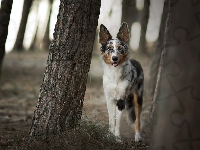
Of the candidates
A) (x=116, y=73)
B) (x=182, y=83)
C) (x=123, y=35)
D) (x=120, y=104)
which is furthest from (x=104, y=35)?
(x=182, y=83)

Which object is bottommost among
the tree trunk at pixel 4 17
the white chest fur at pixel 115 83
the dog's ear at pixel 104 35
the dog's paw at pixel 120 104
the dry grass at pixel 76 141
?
the dry grass at pixel 76 141

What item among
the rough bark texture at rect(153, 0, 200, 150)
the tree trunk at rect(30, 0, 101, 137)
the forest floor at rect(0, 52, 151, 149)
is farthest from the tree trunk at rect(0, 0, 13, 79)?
the rough bark texture at rect(153, 0, 200, 150)

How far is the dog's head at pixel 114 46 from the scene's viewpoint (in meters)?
6.36

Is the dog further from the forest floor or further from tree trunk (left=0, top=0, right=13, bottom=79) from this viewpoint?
tree trunk (left=0, top=0, right=13, bottom=79)

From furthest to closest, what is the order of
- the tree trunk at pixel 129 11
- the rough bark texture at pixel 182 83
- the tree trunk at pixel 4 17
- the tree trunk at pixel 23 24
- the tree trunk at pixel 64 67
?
the tree trunk at pixel 129 11, the tree trunk at pixel 23 24, the tree trunk at pixel 4 17, the tree trunk at pixel 64 67, the rough bark texture at pixel 182 83

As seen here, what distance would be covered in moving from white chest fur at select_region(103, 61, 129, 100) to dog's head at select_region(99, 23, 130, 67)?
0.15 m

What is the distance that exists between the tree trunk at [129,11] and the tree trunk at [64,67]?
14.5m

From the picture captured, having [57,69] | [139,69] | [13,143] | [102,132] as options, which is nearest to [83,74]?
[57,69]

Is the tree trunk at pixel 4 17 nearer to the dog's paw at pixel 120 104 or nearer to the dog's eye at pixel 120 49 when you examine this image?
the dog's eye at pixel 120 49

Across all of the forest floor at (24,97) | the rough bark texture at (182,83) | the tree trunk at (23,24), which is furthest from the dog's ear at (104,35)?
the tree trunk at (23,24)

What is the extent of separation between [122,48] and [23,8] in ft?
49.9

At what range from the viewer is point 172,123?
3041 millimetres

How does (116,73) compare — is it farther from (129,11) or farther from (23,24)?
(23,24)

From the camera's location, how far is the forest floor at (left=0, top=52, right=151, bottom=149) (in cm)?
686
